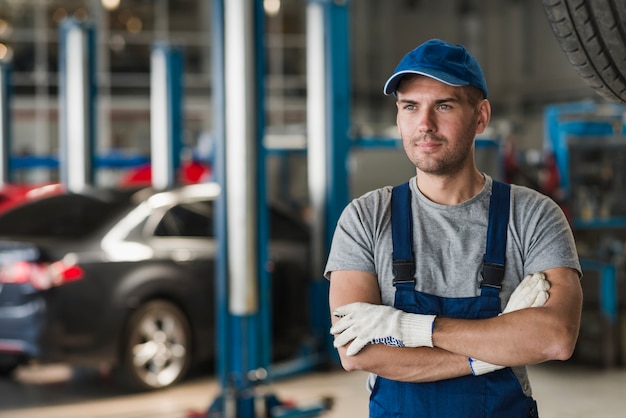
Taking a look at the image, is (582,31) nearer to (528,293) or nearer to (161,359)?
(528,293)

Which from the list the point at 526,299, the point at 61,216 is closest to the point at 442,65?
the point at 526,299

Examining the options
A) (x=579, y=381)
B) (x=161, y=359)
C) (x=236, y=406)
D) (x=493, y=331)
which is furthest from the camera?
(x=579, y=381)

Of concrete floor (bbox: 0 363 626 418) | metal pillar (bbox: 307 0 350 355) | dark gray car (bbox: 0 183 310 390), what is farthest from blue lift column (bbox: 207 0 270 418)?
metal pillar (bbox: 307 0 350 355)

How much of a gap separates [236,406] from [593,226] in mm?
4191

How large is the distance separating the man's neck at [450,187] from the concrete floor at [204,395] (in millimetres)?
3810

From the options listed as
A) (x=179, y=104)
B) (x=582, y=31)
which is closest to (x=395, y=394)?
(x=582, y=31)

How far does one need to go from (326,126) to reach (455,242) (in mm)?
5252

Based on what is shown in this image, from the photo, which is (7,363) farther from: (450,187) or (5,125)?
(450,187)

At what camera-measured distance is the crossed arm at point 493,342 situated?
1.95m

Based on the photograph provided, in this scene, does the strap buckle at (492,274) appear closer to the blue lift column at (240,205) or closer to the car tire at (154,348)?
the blue lift column at (240,205)

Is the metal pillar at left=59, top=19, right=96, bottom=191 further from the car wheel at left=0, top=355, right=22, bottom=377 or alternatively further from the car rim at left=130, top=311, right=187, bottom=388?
the car rim at left=130, top=311, right=187, bottom=388

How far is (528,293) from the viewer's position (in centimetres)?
198

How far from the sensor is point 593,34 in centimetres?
202

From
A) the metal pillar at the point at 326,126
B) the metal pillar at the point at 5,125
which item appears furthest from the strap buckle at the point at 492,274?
the metal pillar at the point at 5,125
